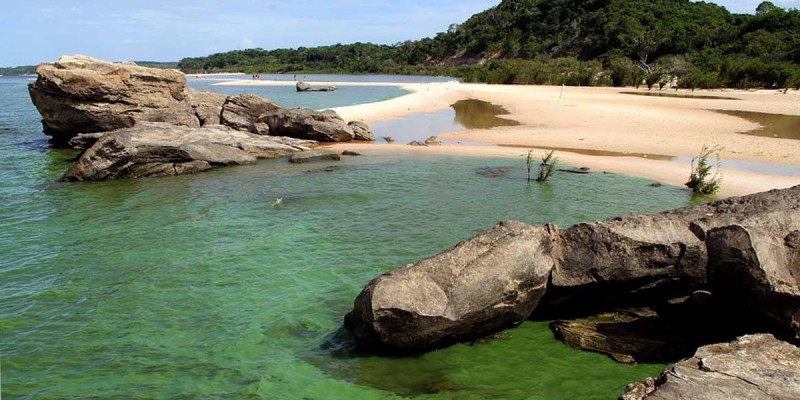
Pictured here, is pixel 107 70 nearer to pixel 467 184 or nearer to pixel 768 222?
pixel 467 184

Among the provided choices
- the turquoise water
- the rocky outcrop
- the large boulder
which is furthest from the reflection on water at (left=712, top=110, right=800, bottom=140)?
the large boulder

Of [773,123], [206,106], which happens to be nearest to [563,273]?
[206,106]

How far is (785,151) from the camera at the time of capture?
830 inches

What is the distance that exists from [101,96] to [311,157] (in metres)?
9.82

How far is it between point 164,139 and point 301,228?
9936 millimetres

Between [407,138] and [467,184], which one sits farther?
[407,138]

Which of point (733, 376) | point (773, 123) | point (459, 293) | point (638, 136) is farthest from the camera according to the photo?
point (773, 123)

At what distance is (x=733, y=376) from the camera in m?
4.54

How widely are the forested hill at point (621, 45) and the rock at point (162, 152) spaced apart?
4686cm

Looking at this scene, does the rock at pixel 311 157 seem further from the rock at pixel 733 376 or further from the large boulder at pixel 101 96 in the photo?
the rock at pixel 733 376

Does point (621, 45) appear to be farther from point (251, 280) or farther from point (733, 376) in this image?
point (733, 376)

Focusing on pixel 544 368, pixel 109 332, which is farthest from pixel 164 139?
pixel 544 368

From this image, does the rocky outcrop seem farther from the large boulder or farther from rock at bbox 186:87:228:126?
rock at bbox 186:87:228:126

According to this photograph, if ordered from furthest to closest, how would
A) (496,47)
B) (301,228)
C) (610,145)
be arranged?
(496,47) < (610,145) < (301,228)
